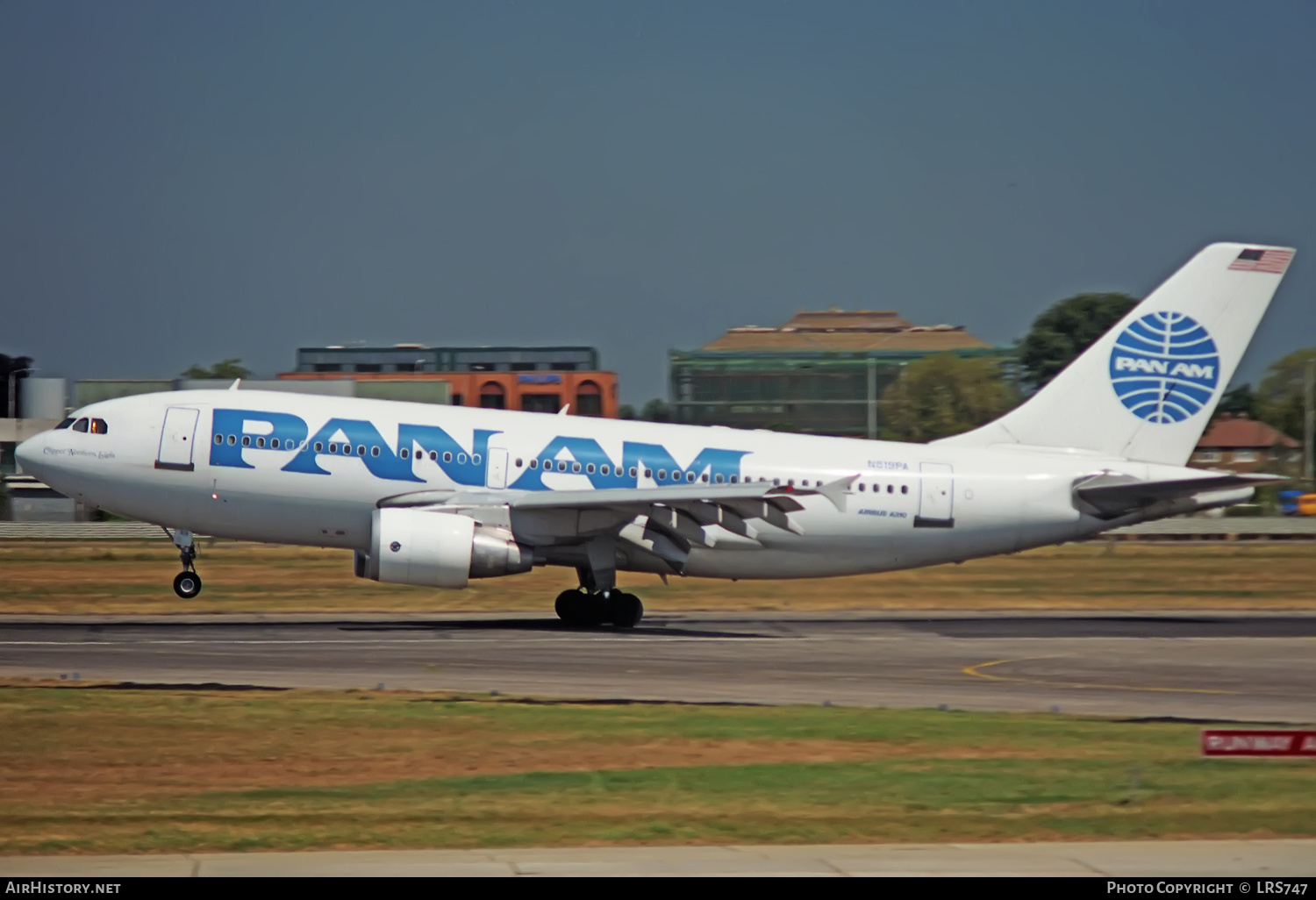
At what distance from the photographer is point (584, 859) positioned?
36.0 feet

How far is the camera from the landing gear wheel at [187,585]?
29.6 meters

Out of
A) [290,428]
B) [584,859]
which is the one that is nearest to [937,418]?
[290,428]

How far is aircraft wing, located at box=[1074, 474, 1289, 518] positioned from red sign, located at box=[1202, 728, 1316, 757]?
705 inches

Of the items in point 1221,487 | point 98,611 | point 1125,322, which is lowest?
point 98,611

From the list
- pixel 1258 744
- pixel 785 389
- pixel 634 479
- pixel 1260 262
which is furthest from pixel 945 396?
pixel 1258 744

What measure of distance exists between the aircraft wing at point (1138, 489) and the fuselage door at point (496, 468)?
11.8 meters

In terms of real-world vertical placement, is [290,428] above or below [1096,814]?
above

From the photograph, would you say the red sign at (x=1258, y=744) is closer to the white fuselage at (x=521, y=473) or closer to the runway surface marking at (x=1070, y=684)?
the runway surface marking at (x=1070, y=684)

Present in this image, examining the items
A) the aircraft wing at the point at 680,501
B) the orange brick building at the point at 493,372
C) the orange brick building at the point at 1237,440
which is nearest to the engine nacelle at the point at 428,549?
the aircraft wing at the point at 680,501

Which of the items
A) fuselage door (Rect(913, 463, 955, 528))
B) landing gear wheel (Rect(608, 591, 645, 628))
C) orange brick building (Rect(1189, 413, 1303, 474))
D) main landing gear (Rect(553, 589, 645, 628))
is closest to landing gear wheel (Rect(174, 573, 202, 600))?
main landing gear (Rect(553, 589, 645, 628))

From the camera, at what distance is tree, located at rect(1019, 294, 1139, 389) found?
5999 inches

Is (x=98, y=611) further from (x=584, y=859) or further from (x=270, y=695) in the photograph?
(x=584, y=859)
